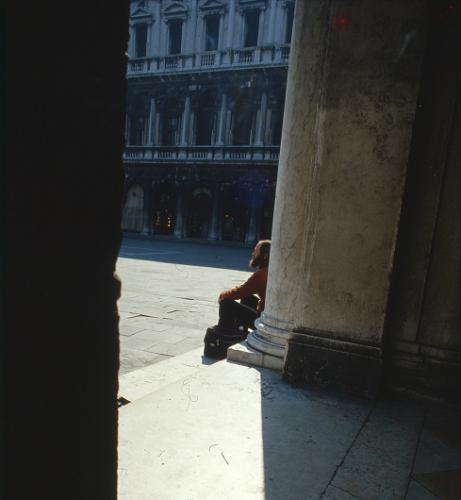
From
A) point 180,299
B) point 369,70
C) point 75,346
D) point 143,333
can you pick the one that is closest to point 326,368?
point 369,70

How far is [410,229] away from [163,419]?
78.4 inches

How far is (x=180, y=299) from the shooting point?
6723 millimetres

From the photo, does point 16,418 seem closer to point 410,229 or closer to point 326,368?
point 326,368

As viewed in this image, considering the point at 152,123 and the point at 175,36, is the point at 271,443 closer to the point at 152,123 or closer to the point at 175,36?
the point at 152,123

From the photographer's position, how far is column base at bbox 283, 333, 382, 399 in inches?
98.6

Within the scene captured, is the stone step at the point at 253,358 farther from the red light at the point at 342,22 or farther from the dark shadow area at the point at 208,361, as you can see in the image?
the red light at the point at 342,22

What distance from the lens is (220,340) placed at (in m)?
3.62

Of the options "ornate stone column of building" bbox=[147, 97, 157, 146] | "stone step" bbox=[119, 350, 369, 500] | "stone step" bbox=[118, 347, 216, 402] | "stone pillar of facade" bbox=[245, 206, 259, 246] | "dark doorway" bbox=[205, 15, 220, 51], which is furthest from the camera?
"ornate stone column of building" bbox=[147, 97, 157, 146]

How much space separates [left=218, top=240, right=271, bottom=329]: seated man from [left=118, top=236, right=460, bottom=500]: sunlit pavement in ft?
2.95

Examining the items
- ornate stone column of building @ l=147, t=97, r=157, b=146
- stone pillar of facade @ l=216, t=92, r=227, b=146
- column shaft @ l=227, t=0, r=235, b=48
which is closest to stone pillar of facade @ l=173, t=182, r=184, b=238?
ornate stone column of building @ l=147, t=97, r=157, b=146

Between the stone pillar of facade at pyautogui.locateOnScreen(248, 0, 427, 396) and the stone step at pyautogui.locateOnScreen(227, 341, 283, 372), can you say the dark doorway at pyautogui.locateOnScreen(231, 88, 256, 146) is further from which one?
the stone step at pyautogui.locateOnScreen(227, 341, 283, 372)

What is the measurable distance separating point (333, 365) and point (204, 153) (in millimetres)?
19814

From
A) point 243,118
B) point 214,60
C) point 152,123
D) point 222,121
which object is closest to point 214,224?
→ point 222,121

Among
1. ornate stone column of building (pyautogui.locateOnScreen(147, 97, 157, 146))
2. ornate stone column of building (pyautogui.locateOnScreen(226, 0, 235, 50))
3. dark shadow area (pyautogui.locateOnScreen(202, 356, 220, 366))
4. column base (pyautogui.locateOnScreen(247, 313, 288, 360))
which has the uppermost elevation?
ornate stone column of building (pyautogui.locateOnScreen(226, 0, 235, 50))
